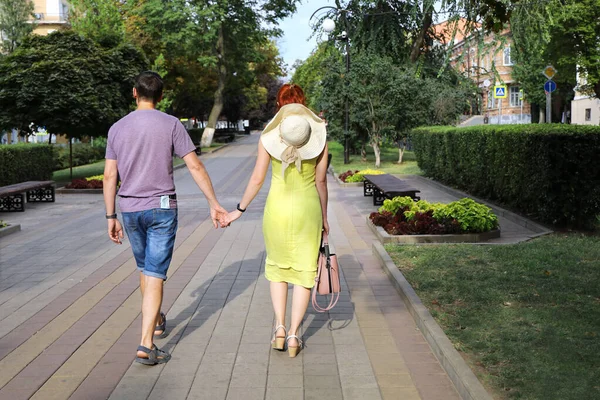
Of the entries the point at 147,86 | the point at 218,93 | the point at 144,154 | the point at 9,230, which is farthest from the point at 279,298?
the point at 218,93

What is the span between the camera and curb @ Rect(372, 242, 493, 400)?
4.18 meters

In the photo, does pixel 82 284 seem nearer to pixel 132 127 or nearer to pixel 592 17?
pixel 132 127

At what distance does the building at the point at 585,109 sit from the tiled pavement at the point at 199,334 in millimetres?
46119

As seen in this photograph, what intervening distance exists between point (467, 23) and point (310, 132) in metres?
4.22

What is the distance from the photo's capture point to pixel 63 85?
21.8m

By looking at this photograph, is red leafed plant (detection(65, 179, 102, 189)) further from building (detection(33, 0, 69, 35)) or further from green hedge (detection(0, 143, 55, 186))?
building (detection(33, 0, 69, 35))

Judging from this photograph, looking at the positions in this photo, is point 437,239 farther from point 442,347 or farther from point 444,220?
point 442,347

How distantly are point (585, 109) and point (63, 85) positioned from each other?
141 ft

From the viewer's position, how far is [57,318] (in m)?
6.26

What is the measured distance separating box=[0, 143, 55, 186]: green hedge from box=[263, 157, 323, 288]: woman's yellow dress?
592 inches

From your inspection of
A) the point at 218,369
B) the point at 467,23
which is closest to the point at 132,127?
the point at 218,369

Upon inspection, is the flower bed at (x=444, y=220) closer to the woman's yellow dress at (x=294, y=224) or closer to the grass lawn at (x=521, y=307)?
the grass lawn at (x=521, y=307)

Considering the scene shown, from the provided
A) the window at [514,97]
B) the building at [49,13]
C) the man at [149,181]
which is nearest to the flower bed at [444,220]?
the man at [149,181]

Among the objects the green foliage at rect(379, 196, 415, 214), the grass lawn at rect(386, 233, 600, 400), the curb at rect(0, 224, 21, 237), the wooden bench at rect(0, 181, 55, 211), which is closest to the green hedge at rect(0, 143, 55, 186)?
the wooden bench at rect(0, 181, 55, 211)
